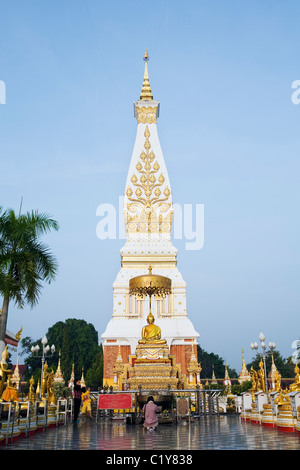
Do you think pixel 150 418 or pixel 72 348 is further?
pixel 72 348

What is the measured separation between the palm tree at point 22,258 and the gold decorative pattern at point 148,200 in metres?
17.8

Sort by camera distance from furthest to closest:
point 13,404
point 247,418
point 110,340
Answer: point 110,340 < point 247,418 < point 13,404

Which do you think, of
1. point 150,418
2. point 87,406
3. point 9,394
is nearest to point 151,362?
point 87,406

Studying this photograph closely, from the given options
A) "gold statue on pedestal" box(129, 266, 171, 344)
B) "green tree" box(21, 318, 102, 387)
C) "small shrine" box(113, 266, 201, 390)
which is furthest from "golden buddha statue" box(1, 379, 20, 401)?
"green tree" box(21, 318, 102, 387)

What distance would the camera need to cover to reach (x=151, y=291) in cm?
1761

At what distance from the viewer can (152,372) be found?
1502 centimetres

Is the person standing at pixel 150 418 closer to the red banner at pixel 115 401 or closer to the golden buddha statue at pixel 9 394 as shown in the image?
the red banner at pixel 115 401

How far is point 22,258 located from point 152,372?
5960 mm

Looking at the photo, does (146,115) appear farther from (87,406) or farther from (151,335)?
(87,406)

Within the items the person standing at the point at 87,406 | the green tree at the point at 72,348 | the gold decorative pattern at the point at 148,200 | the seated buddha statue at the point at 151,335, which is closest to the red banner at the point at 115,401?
the person standing at the point at 87,406

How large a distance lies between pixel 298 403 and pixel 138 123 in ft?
92.5

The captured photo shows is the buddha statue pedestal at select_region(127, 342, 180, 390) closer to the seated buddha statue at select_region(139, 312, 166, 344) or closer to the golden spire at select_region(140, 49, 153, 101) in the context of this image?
the seated buddha statue at select_region(139, 312, 166, 344)
